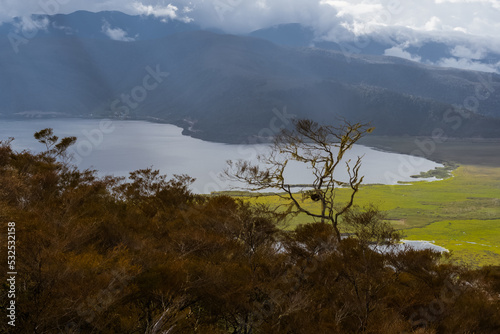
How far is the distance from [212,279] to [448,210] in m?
43.0

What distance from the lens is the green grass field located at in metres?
31.1

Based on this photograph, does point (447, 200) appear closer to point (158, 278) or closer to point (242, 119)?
point (158, 278)

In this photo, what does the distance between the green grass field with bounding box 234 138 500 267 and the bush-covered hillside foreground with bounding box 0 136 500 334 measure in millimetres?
16717

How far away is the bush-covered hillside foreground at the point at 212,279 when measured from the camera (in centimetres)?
664

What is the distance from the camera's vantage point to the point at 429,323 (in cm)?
998

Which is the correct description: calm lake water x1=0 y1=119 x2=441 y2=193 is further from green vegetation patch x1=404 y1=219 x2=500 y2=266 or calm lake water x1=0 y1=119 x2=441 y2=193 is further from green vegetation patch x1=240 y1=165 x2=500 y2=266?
green vegetation patch x1=404 y1=219 x2=500 y2=266

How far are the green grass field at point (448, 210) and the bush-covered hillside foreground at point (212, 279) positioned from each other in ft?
54.8

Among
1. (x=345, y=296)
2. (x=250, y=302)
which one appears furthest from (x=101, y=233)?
(x=345, y=296)

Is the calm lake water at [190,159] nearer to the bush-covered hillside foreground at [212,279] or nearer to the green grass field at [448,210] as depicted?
the green grass field at [448,210]

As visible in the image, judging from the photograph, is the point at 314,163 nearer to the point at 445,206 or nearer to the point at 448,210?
the point at 448,210

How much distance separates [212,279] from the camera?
8.71m

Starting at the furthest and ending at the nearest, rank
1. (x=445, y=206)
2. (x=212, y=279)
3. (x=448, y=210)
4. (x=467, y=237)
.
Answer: (x=445, y=206)
(x=448, y=210)
(x=467, y=237)
(x=212, y=279)

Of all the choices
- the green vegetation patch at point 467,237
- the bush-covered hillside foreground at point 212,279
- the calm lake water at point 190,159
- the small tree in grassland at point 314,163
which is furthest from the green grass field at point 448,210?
the bush-covered hillside foreground at point 212,279

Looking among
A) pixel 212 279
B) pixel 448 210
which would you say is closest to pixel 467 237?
pixel 448 210
